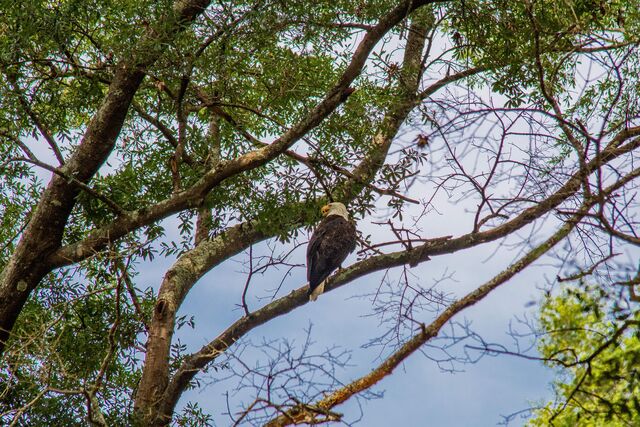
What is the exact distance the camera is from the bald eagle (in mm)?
6684

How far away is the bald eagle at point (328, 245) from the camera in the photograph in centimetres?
668

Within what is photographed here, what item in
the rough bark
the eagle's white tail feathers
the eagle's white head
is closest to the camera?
the rough bark

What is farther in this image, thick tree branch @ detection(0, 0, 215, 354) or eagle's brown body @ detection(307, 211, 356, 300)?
thick tree branch @ detection(0, 0, 215, 354)

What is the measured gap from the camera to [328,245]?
696 centimetres

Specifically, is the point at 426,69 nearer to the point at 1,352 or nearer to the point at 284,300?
the point at 284,300

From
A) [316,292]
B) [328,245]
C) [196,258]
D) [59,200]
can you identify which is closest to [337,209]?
[328,245]

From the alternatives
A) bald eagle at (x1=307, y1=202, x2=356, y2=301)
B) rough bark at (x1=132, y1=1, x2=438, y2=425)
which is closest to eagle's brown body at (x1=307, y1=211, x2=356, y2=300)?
bald eagle at (x1=307, y1=202, x2=356, y2=301)

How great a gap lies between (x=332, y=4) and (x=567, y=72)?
3.32 meters

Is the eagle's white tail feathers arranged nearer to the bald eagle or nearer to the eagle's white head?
the bald eagle

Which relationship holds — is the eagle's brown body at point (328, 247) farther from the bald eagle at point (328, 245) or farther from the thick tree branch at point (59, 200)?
the thick tree branch at point (59, 200)

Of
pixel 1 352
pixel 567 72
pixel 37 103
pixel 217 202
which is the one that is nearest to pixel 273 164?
pixel 217 202

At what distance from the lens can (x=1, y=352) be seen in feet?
24.2

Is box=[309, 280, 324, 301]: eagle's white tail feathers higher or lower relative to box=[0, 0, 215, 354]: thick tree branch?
lower

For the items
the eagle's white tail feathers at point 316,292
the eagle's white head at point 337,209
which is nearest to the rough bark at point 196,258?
the eagle's white head at point 337,209
